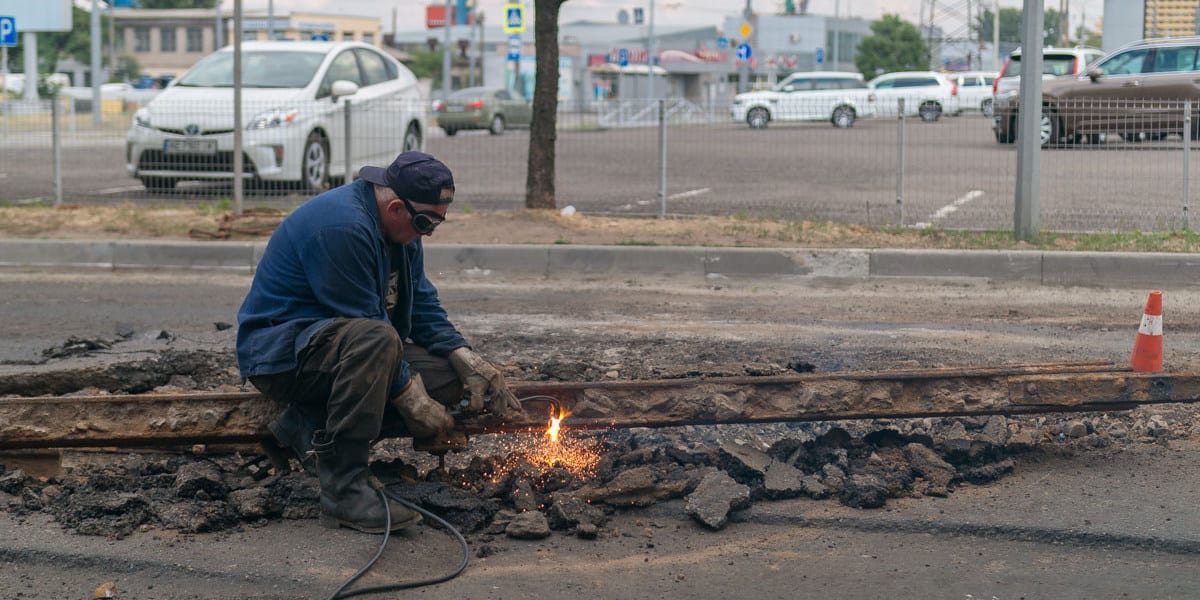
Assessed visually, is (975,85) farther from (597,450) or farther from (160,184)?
(597,450)

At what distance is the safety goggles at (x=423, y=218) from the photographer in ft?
13.8

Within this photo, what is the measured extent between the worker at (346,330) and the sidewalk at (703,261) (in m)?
5.91

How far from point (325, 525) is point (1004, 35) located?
137 metres

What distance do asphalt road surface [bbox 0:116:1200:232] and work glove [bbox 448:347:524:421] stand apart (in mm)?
7813

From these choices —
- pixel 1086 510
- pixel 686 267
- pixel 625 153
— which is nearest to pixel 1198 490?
pixel 1086 510

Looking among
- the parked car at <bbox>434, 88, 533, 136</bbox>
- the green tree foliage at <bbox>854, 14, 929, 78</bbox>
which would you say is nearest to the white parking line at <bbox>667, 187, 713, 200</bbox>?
the parked car at <bbox>434, 88, 533, 136</bbox>

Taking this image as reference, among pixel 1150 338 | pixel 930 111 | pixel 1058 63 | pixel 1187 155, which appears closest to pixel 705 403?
pixel 1150 338

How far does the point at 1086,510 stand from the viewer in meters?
4.48

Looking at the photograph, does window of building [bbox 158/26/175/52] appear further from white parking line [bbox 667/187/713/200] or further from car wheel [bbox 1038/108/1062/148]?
car wheel [bbox 1038/108/1062/148]

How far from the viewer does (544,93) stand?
467 inches

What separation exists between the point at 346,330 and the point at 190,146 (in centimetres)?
982

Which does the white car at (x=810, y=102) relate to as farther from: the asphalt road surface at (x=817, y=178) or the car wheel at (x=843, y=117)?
the asphalt road surface at (x=817, y=178)

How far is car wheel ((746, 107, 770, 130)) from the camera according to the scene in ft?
44.2

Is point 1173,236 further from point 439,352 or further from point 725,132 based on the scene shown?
point 439,352
